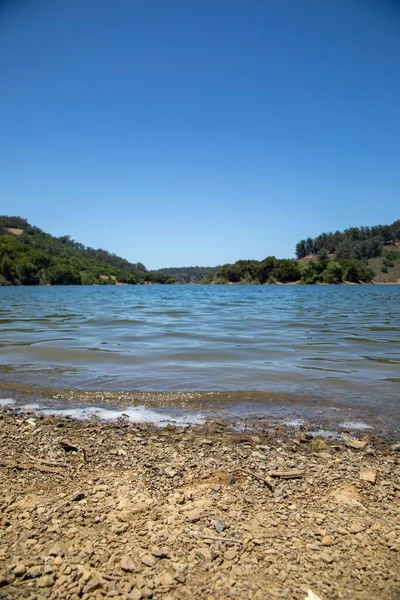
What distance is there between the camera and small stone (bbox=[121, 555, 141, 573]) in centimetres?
243

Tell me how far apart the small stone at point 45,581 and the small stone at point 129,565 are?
0.43m

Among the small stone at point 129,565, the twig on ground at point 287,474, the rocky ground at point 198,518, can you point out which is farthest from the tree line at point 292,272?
the small stone at point 129,565

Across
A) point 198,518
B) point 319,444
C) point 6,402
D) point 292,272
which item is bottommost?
point 6,402

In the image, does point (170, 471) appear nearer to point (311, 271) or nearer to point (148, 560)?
point (148, 560)

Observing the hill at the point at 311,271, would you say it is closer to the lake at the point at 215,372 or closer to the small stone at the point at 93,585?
the lake at the point at 215,372

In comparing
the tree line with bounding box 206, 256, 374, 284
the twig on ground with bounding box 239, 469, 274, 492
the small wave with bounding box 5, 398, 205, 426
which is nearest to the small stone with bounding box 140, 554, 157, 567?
the twig on ground with bounding box 239, 469, 274, 492

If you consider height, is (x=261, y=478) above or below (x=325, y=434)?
above

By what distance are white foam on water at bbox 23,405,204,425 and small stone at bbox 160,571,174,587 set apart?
3061 mm

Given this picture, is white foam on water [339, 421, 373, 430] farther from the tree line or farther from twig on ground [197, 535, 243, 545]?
the tree line

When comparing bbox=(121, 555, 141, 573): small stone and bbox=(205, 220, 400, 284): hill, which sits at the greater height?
bbox=(205, 220, 400, 284): hill

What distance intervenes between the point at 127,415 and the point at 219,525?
317 centimetres

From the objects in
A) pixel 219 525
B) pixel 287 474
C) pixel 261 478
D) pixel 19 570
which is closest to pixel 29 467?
pixel 19 570

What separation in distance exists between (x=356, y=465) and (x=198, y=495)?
180 centimetres

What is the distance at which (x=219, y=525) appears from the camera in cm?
290
